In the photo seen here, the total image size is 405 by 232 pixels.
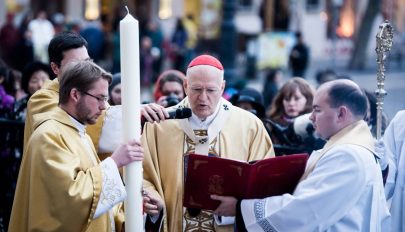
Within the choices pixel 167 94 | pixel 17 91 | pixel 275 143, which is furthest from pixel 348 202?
pixel 17 91

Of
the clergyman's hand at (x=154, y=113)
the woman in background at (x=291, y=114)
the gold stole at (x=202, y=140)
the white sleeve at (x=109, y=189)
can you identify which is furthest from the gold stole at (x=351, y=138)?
the woman in background at (x=291, y=114)

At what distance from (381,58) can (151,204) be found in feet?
5.24

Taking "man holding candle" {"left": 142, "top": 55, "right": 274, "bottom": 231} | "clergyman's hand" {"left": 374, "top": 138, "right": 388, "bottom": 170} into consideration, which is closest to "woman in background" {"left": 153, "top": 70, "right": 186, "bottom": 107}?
"man holding candle" {"left": 142, "top": 55, "right": 274, "bottom": 231}

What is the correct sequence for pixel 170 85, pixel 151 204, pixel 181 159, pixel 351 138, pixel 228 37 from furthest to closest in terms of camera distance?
pixel 228 37 < pixel 170 85 < pixel 181 159 < pixel 151 204 < pixel 351 138

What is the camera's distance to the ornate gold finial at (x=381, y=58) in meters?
4.93

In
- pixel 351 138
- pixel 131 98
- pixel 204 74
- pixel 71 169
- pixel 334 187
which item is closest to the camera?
pixel 131 98

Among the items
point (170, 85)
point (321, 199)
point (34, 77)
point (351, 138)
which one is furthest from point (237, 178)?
point (34, 77)

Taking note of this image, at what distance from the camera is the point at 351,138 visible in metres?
4.37

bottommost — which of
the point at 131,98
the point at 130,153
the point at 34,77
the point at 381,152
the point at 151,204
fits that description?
the point at 151,204

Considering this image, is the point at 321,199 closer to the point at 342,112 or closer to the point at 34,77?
the point at 342,112

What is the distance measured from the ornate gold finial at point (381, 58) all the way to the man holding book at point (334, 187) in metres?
0.50

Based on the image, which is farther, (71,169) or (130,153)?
(71,169)

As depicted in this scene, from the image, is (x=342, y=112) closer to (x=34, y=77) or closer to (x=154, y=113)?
(x=154, y=113)

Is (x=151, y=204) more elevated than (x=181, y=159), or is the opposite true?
(x=181, y=159)
